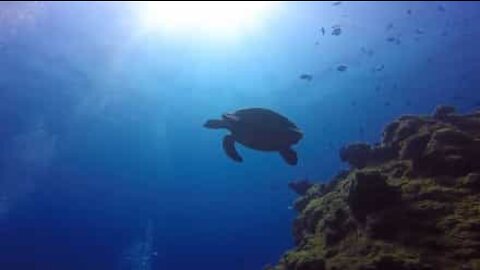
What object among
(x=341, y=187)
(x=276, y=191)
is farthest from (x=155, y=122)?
(x=341, y=187)

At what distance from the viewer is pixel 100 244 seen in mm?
47750

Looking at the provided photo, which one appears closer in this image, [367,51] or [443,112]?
[443,112]

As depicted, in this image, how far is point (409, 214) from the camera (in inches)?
358

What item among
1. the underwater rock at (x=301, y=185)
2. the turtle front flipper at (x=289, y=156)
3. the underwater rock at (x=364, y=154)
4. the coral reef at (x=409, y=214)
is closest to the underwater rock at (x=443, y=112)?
the coral reef at (x=409, y=214)

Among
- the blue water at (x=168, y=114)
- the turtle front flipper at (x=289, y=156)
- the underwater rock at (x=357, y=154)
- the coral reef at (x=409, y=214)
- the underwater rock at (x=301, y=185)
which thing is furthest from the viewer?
the blue water at (x=168, y=114)

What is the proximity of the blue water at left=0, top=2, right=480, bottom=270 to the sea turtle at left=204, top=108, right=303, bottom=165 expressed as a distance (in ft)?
71.8

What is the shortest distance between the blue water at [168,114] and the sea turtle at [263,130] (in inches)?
861

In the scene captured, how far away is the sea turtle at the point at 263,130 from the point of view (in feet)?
52.1

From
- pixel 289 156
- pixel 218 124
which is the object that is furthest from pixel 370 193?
pixel 218 124

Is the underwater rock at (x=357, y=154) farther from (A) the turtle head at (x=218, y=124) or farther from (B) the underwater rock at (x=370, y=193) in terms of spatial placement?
(B) the underwater rock at (x=370, y=193)

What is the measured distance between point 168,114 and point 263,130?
52.0m

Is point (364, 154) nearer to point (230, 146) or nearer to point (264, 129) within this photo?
point (264, 129)

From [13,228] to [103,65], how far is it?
51.6 ft

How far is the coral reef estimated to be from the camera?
26.1 feet
